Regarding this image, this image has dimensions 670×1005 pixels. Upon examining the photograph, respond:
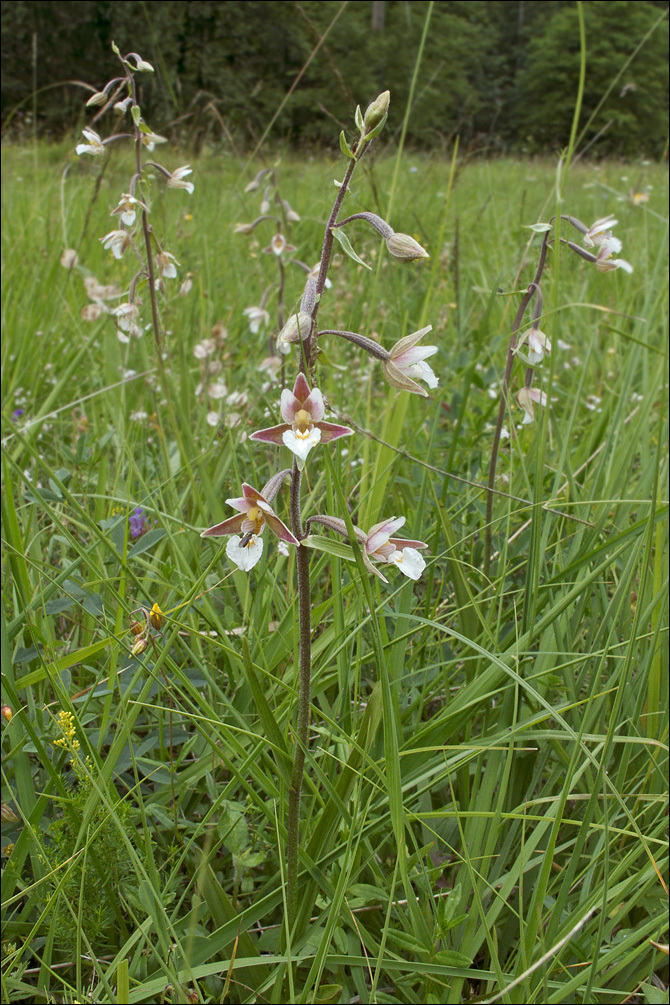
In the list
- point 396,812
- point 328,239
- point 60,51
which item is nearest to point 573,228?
point 328,239

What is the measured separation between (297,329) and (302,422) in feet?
0.35

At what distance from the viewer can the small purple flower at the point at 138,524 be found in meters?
1.55

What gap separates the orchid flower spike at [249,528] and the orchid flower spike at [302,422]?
0.21 ft

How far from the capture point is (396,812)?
0.85 metres

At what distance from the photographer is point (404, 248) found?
91 cm

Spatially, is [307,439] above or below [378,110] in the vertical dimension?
below

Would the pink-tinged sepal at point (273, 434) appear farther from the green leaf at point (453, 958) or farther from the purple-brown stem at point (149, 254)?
the purple-brown stem at point (149, 254)

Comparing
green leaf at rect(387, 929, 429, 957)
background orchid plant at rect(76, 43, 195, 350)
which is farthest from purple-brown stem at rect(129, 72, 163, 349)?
green leaf at rect(387, 929, 429, 957)

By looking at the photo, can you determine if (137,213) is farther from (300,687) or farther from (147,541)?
(300,687)

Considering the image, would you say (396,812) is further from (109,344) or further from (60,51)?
(60,51)

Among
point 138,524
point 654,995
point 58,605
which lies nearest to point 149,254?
point 138,524

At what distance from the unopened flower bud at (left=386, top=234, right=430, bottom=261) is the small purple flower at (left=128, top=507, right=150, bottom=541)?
846mm

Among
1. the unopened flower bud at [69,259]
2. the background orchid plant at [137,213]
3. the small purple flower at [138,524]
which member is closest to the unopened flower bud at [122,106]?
the background orchid plant at [137,213]

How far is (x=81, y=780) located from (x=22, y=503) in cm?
92
